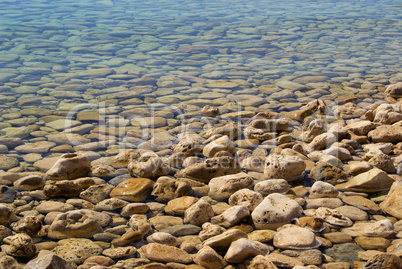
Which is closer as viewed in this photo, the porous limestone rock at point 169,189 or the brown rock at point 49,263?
the brown rock at point 49,263

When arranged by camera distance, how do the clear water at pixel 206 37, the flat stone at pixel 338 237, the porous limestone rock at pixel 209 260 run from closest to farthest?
the porous limestone rock at pixel 209 260 → the flat stone at pixel 338 237 → the clear water at pixel 206 37

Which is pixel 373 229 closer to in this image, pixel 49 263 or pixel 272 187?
pixel 272 187

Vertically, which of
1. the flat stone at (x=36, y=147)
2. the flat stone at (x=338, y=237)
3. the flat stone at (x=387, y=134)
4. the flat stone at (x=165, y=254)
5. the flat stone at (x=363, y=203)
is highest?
the flat stone at (x=387, y=134)

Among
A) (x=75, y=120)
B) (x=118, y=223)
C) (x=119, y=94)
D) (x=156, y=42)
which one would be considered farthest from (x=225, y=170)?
(x=156, y=42)

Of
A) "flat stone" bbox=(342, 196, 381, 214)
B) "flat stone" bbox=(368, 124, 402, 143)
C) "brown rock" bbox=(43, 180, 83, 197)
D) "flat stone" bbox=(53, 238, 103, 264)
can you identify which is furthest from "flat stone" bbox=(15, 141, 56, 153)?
"flat stone" bbox=(368, 124, 402, 143)

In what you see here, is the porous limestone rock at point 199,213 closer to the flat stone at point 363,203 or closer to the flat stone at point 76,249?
→ the flat stone at point 76,249

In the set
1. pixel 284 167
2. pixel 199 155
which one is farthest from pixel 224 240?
pixel 199 155

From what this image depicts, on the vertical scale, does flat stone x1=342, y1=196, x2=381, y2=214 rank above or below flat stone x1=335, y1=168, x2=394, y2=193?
below

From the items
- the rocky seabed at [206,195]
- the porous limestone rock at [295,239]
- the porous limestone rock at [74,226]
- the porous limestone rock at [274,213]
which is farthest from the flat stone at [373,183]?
the porous limestone rock at [74,226]

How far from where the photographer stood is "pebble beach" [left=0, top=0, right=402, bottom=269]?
7.75ft

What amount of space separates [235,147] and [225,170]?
1.77 ft

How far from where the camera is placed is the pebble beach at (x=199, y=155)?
7.75ft

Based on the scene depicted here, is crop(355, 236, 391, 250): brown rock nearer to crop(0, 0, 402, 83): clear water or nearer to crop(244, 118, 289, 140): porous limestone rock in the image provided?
crop(244, 118, 289, 140): porous limestone rock

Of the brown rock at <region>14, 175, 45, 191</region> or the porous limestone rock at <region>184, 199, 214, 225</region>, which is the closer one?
the porous limestone rock at <region>184, 199, 214, 225</region>
